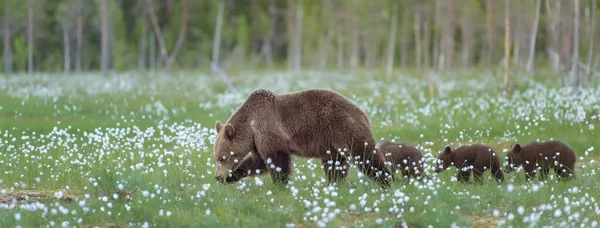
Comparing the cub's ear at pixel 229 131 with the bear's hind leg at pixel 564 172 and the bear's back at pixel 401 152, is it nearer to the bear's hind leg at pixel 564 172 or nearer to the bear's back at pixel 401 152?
the bear's back at pixel 401 152

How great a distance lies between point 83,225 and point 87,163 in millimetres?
3413

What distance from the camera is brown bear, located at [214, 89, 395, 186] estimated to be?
10.4m

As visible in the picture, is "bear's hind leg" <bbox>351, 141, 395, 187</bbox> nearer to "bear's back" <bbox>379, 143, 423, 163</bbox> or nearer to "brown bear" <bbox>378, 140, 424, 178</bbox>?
"brown bear" <bbox>378, 140, 424, 178</bbox>

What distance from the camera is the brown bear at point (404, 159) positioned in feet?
37.0

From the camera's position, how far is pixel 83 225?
8.30 m

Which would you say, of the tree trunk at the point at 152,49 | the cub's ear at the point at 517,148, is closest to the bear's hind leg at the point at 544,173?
the cub's ear at the point at 517,148

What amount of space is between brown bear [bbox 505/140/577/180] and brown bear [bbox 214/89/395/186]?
235cm

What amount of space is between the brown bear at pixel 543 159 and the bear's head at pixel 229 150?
3.93m

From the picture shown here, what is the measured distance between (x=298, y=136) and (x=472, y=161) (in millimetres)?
2714

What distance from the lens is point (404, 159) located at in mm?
11461

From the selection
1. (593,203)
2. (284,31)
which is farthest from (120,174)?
(284,31)

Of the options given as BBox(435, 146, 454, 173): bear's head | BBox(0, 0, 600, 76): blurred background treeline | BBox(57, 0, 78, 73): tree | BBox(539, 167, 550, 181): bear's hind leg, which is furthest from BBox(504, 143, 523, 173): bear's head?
BBox(57, 0, 78, 73): tree

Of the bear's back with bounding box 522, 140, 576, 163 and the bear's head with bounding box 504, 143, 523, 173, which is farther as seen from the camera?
the bear's head with bounding box 504, 143, 523, 173

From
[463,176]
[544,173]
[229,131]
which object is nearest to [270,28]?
[544,173]
